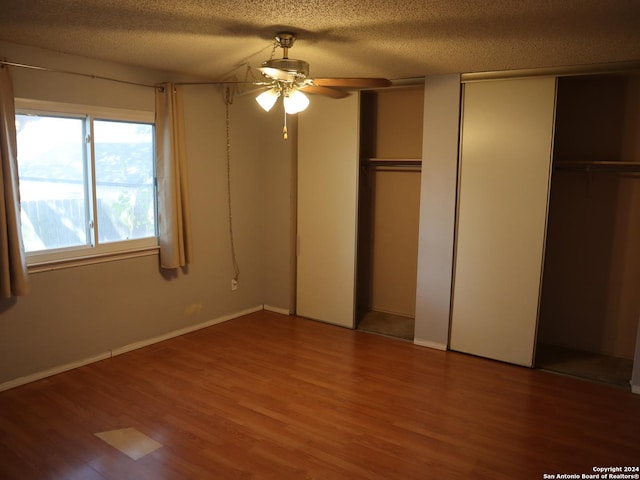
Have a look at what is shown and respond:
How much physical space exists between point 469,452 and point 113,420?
7.33ft

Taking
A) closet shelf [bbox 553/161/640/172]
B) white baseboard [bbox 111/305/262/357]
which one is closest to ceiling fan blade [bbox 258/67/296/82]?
closet shelf [bbox 553/161/640/172]

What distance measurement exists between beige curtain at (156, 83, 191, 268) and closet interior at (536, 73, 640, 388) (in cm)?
328

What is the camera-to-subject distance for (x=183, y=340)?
4.59 meters

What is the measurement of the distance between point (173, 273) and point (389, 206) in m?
2.39

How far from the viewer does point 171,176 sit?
4.32 meters

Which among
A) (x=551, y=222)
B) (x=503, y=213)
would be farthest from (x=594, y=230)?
(x=503, y=213)

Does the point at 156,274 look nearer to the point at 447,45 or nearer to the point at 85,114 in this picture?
the point at 85,114

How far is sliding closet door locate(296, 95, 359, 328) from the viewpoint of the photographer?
485cm

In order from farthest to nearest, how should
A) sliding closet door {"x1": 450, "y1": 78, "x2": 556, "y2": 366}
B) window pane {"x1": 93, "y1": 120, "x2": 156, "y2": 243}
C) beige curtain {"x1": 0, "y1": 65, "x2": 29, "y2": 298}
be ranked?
1. window pane {"x1": 93, "y1": 120, "x2": 156, "y2": 243}
2. sliding closet door {"x1": 450, "y1": 78, "x2": 556, "y2": 366}
3. beige curtain {"x1": 0, "y1": 65, "x2": 29, "y2": 298}

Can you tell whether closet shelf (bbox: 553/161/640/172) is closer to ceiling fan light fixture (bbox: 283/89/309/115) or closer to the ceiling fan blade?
ceiling fan light fixture (bbox: 283/89/309/115)

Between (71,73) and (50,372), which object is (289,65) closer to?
(71,73)

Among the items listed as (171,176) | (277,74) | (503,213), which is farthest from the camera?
(171,176)

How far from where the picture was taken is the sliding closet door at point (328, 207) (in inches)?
191

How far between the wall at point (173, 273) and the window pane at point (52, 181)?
0.22 metres
